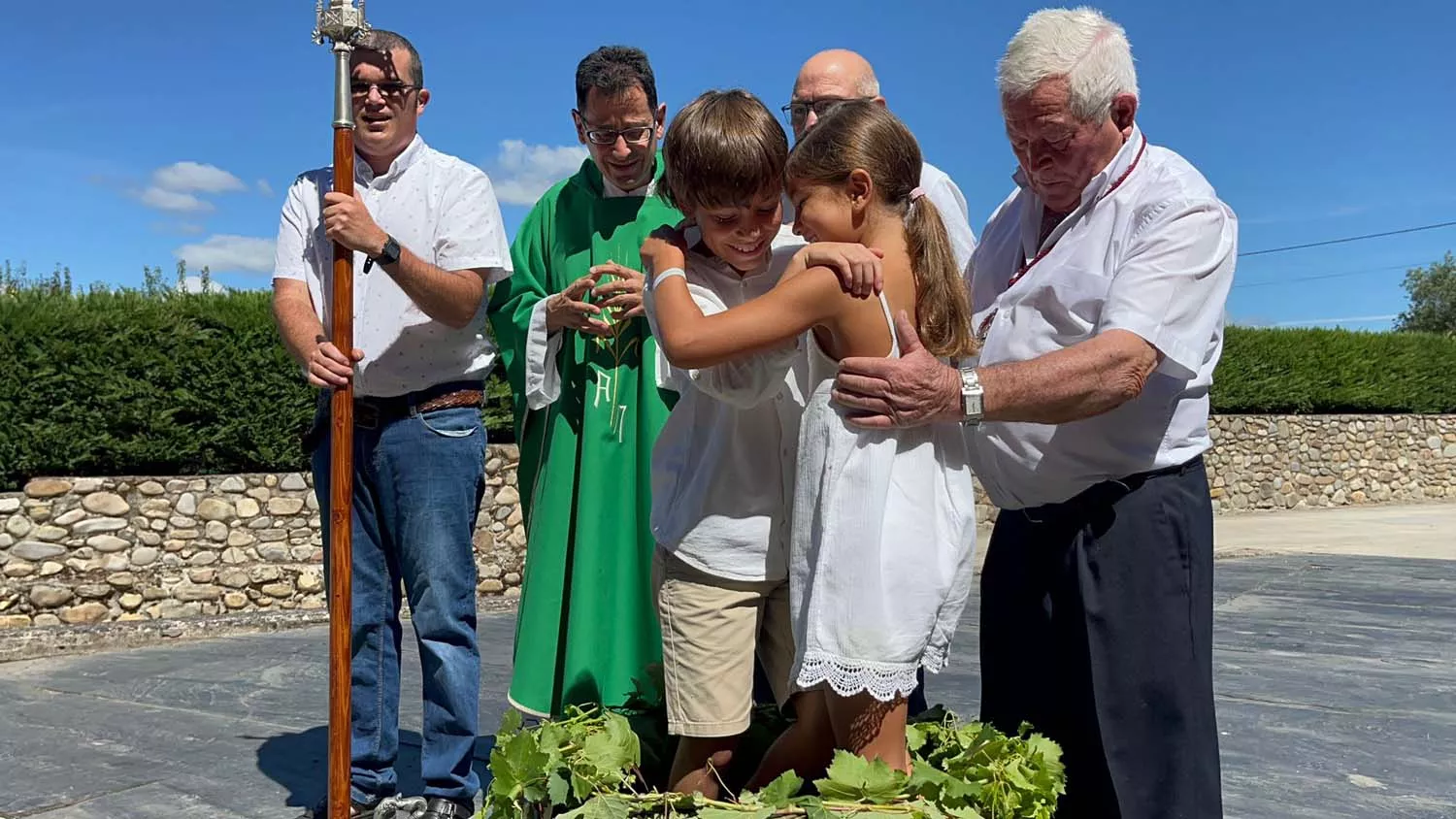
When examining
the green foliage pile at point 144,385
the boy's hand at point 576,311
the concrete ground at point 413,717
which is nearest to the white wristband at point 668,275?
the boy's hand at point 576,311

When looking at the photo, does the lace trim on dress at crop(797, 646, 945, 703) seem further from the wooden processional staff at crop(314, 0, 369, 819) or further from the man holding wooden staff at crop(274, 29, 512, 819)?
the man holding wooden staff at crop(274, 29, 512, 819)

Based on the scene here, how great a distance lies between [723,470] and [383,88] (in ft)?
5.65

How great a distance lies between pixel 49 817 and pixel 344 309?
201cm

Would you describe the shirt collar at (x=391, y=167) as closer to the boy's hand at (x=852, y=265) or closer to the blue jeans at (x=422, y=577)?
the blue jeans at (x=422, y=577)

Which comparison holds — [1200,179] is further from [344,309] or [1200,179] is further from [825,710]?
[344,309]

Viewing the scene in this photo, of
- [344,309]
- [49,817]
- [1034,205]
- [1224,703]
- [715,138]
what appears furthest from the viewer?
[1224,703]

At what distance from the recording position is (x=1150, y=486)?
2.47 metres

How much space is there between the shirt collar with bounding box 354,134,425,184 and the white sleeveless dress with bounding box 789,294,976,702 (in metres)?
1.82

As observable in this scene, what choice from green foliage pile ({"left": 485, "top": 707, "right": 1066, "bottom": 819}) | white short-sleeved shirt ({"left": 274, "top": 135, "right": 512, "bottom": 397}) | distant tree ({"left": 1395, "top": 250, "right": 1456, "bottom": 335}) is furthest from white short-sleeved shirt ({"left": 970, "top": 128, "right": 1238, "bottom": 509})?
distant tree ({"left": 1395, "top": 250, "right": 1456, "bottom": 335})

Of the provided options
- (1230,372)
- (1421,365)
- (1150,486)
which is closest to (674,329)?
(1150,486)

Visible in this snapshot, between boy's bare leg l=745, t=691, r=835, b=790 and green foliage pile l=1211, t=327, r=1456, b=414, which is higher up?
green foliage pile l=1211, t=327, r=1456, b=414

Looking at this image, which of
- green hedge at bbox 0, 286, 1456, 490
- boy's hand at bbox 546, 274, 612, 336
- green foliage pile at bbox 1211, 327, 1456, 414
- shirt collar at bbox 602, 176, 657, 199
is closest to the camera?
boy's hand at bbox 546, 274, 612, 336

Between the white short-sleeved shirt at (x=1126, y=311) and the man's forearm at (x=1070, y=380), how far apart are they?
0.05 meters

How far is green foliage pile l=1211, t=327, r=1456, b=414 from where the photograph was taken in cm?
1994
